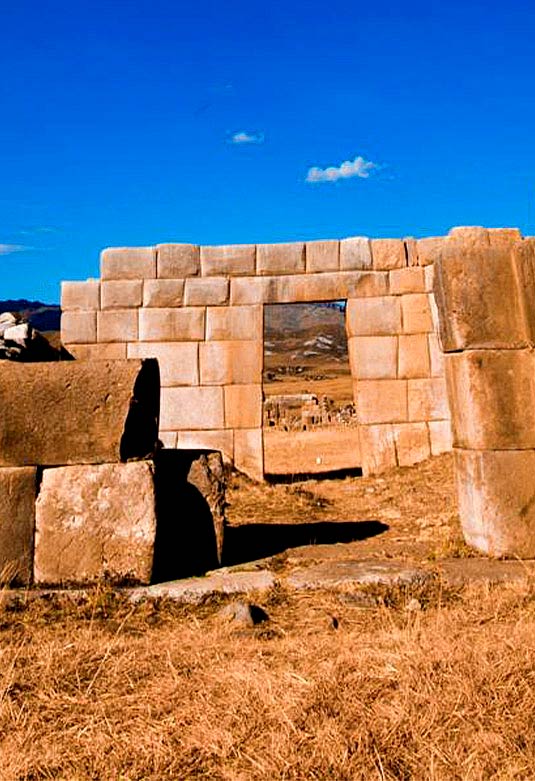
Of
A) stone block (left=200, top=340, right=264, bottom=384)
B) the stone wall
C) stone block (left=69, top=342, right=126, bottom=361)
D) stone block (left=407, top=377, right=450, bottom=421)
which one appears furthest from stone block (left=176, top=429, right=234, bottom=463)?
stone block (left=407, top=377, right=450, bottom=421)

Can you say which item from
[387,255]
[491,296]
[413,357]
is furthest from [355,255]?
[491,296]

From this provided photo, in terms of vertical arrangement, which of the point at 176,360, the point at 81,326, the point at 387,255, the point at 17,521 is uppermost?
the point at 387,255

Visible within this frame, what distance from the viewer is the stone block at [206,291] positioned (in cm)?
1157

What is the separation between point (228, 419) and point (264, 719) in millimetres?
8663

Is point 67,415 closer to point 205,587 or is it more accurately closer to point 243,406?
point 205,587

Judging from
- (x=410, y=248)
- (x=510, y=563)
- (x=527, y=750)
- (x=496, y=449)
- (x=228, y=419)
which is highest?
(x=410, y=248)

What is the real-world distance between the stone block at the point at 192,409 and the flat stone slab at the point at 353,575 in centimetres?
611

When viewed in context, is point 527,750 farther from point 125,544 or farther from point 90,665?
point 125,544

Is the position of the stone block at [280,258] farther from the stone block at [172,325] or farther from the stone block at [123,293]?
the stone block at [123,293]

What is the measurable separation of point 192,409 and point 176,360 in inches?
31.7

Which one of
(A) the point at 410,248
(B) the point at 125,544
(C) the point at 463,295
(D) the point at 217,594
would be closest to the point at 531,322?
(C) the point at 463,295

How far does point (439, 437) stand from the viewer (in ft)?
37.5

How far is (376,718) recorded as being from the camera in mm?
2877

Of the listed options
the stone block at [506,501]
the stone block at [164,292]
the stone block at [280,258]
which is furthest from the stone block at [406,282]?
the stone block at [506,501]
